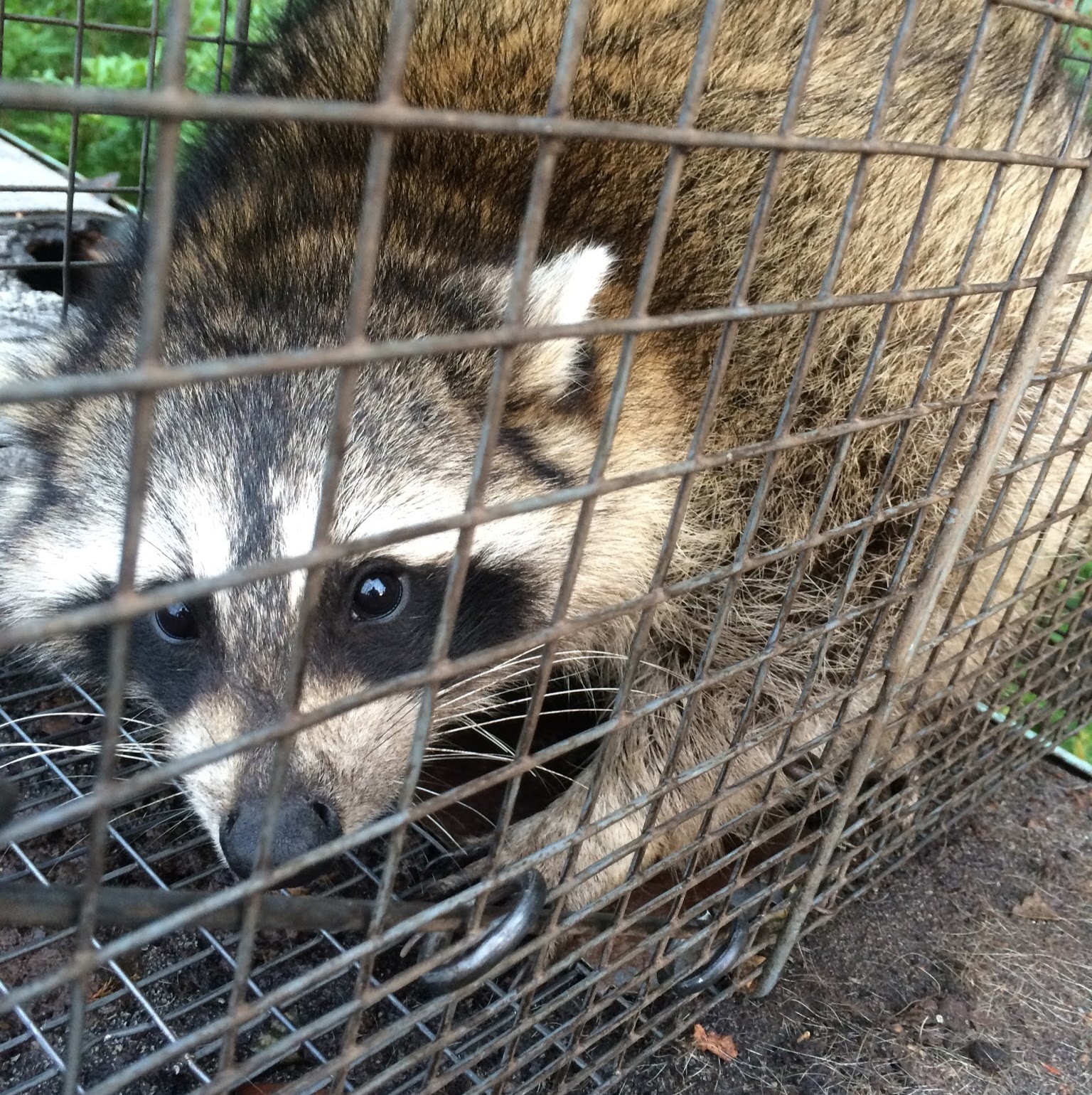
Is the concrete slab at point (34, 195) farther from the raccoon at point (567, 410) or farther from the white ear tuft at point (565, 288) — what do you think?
the white ear tuft at point (565, 288)

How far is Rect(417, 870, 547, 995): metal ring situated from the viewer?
1.36m

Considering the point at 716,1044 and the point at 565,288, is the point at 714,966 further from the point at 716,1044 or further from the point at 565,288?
the point at 565,288

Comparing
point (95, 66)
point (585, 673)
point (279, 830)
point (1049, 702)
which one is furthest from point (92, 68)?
point (1049, 702)

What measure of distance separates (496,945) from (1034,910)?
181cm

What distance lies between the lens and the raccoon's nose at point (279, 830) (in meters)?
1.54

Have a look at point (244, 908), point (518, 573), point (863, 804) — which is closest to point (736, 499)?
point (518, 573)

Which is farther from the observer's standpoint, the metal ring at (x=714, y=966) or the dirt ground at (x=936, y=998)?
the dirt ground at (x=936, y=998)

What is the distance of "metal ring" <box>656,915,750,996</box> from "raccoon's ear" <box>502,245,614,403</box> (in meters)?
1.11

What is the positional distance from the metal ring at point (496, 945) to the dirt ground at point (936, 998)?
2.47ft

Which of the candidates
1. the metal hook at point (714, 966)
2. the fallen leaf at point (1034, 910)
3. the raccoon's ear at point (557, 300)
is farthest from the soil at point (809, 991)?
the raccoon's ear at point (557, 300)

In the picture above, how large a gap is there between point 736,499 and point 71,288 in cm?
226

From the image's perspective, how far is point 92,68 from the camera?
528 cm

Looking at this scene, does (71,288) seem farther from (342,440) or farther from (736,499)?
(342,440)

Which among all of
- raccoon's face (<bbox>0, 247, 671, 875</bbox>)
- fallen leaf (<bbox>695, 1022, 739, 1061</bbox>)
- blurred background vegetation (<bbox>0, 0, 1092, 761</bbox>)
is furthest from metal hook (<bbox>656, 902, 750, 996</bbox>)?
blurred background vegetation (<bbox>0, 0, 1092, 761</bbox>)
